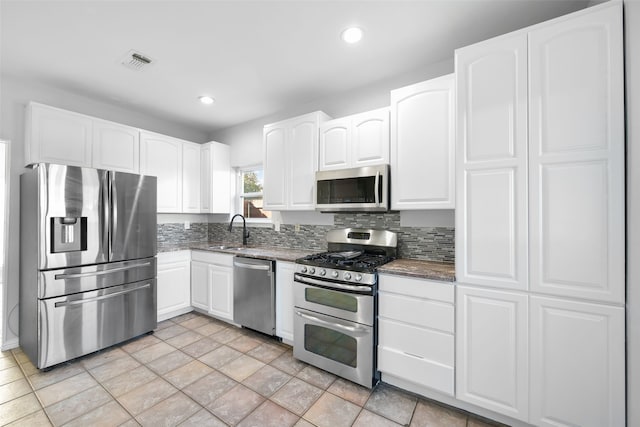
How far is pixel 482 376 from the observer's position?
1709 mm

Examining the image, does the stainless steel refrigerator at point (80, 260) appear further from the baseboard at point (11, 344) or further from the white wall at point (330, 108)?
the white wall at point (330, 108)

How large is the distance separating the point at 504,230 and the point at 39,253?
11.6 feet

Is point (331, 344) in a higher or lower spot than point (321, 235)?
lower

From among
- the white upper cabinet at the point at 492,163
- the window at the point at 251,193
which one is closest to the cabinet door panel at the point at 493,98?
the white upper cabinet at the point at 492,163

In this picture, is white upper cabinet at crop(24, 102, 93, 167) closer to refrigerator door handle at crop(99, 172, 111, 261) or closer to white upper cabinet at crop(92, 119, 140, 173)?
white upper cabinet at crop(92, 119, 140, 173)

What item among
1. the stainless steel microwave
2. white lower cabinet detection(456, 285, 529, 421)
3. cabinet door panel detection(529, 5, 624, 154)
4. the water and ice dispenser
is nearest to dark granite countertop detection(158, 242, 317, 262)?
the stainless steel microwave

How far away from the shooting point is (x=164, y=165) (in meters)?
3.51

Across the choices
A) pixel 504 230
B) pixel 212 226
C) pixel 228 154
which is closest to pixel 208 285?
pixel 212 226

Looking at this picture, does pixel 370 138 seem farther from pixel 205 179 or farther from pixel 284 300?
pixel 205 179

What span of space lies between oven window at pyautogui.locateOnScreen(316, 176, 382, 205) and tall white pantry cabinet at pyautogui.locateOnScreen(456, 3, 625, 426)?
775mm

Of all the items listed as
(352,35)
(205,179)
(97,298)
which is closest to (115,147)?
(205,179)

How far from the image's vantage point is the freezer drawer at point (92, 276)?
2.31 metres

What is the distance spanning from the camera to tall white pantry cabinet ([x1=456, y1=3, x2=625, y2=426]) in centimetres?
139

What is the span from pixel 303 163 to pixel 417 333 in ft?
6.32
